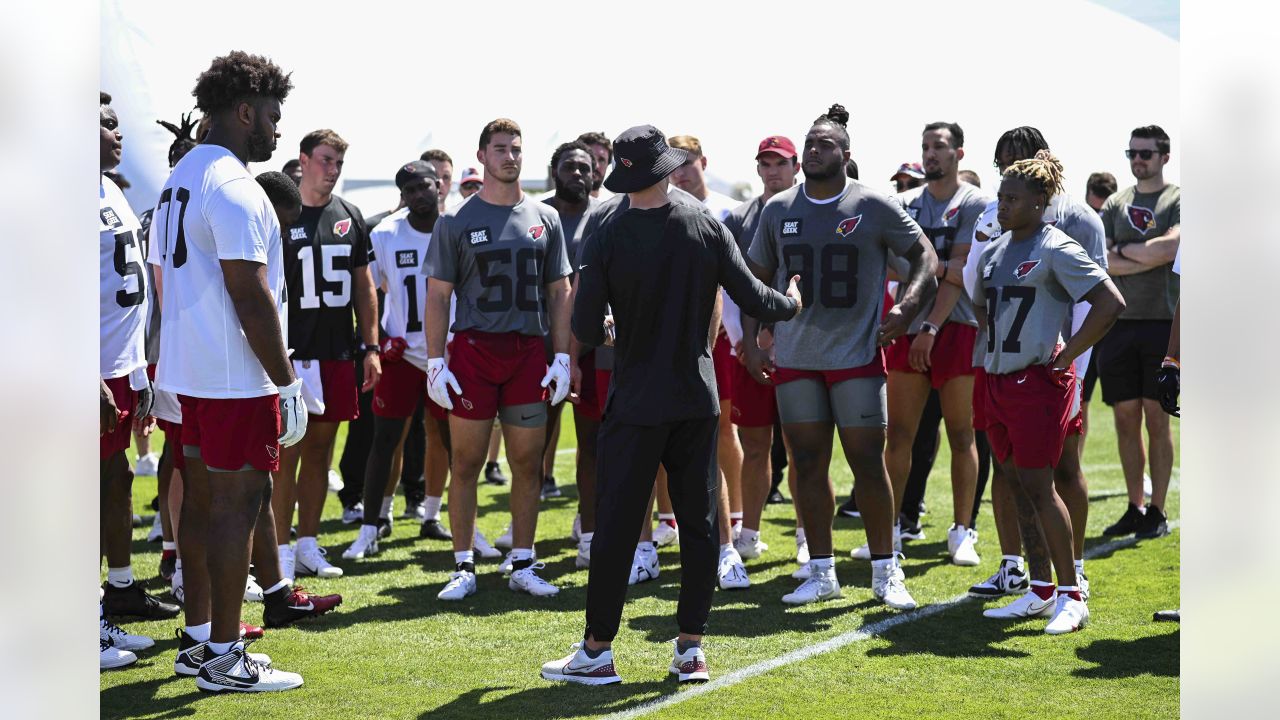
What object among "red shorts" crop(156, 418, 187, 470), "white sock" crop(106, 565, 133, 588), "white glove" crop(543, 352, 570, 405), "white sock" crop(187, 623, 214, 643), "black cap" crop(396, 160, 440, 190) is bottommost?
"white sock" crop(187, 623, 214, 643)

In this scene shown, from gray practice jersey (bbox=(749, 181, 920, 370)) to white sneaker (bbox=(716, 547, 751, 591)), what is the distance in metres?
1.25

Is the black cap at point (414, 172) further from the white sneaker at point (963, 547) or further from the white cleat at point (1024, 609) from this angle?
the white cleat at point (1024, 609)

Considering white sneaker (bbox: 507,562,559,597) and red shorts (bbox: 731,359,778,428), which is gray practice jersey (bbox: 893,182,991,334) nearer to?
red shorts (bbox: 731,359,778,428)

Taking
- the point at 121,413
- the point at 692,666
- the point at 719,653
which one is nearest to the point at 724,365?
the point at 719,653

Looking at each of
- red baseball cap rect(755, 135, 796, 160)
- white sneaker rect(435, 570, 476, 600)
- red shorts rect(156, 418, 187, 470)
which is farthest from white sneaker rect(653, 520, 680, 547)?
red shorts rect(156, 418, 187, 470)

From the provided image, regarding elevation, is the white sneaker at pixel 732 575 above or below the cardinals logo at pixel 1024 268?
below

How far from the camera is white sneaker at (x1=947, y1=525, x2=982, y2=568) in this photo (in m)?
7.85

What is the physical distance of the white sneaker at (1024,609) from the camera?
642 cm

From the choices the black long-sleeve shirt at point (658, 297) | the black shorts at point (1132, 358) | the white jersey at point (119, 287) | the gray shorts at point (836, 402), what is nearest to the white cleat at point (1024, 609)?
the gray shorts at point (836, 402)

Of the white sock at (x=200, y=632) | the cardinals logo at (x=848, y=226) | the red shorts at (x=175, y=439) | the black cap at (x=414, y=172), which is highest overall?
the black cap at (x=414, y=172)

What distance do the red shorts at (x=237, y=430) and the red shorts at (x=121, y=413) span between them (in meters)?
0.92
